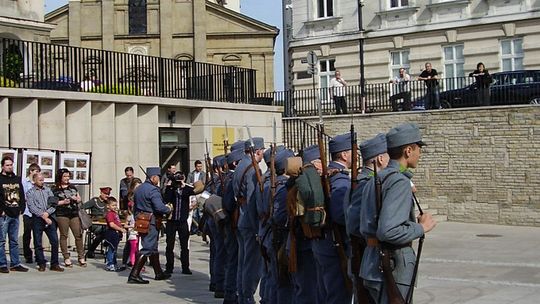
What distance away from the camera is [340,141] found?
8633 millimetres

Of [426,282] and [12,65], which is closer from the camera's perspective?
[426,282]

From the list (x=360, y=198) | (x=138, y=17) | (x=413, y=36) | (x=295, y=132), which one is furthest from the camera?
(x=138, y=17)

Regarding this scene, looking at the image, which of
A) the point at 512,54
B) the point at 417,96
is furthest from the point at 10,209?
the point at 512,54

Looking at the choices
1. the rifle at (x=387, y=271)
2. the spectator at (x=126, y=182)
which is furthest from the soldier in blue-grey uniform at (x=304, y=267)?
the spectator at (x=126, y=182)

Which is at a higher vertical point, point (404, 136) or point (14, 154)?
point (14, 154)

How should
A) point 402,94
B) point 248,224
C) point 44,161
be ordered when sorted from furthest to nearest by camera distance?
point 402,94, point 44,161, point 248,224

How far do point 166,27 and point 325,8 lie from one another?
897 cm

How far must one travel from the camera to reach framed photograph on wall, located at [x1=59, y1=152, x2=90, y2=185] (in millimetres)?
19141

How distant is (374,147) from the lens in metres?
7.70

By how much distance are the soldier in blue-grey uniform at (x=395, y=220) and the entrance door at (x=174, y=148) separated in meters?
16.1

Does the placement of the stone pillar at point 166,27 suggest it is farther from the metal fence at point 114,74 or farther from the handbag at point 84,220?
the handbag at point 84,220

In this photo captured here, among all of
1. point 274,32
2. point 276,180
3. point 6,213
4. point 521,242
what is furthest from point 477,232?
point 274,32

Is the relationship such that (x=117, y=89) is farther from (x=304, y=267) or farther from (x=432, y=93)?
(x=304, y=267)

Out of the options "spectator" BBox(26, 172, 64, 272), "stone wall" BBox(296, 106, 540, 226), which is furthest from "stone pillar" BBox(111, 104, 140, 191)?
"stone wall" BBox(296, 106, 540, 226)
